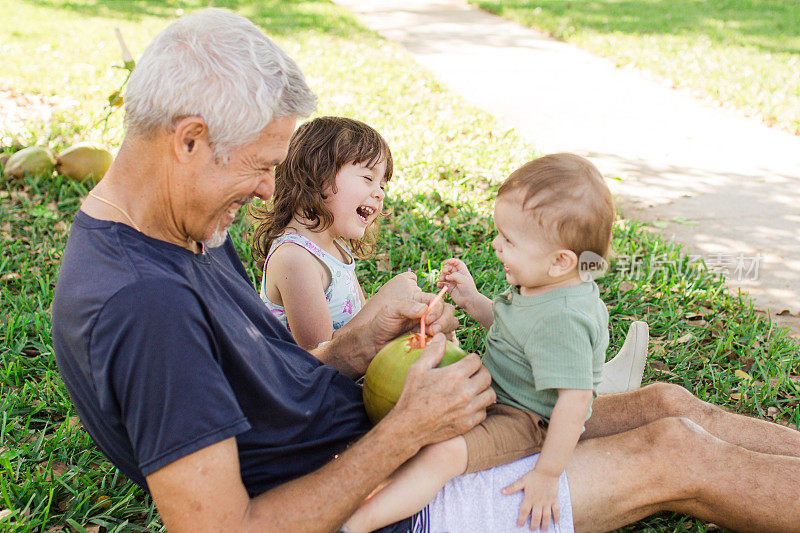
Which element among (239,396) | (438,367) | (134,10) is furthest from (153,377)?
(134,10)

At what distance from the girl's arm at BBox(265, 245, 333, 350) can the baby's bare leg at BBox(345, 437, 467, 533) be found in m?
0.92

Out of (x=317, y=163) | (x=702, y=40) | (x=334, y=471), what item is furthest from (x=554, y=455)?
(x=702, y=40)

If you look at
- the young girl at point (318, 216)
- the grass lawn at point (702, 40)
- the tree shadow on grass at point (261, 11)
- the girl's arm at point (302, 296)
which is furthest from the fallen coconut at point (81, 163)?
the tree shadow on grass at point (261, 11)

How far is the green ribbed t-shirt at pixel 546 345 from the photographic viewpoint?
2.09 meters

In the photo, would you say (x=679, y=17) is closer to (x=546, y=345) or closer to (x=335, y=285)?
(x=335, y=285)

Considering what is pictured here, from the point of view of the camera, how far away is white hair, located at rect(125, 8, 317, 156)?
5.68 feet

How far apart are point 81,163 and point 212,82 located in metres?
4.21

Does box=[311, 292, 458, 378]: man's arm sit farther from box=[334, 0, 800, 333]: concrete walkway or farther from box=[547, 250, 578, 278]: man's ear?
box=[334, 0, 800, 333]: concrete walkway

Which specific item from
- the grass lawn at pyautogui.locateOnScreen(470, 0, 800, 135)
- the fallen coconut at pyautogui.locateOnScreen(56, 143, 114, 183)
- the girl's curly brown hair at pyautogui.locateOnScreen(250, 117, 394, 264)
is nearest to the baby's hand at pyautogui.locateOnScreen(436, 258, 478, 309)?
the girl's curly brown hair at pyautogui.locateOnScreen(250, 117, 394, 264)

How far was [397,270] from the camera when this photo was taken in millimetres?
4457

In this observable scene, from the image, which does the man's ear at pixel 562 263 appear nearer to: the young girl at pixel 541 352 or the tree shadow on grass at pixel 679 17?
the young girl at pixel 541 352

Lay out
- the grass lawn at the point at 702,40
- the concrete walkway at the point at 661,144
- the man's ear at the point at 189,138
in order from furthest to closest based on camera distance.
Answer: the grass lawn at the point at 702,40 < the concrete walkway at the point at 661,144 < the man's ear at the point at 189,138

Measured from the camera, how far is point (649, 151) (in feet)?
22.4

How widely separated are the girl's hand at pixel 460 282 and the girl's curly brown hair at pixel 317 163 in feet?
1.86
